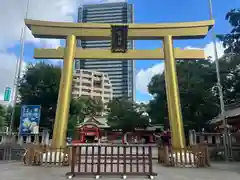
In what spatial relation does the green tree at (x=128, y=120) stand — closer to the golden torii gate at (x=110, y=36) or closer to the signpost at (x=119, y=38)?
the golden torii gate at (x=110, y=36)

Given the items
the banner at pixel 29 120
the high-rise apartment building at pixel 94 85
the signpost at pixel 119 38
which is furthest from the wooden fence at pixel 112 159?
the high-rise apartment building at pixel 94 85

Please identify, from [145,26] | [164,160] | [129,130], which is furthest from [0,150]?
[129,130]

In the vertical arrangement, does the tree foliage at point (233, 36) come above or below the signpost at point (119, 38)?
above

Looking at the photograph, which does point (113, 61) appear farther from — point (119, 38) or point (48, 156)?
point (48, 156)

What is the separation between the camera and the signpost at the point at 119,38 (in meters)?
12.4

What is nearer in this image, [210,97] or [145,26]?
[145,26]

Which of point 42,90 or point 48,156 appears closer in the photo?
point 48,156

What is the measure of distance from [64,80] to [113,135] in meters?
26.9

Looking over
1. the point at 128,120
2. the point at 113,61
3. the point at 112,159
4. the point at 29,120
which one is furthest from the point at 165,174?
the point at 113,61

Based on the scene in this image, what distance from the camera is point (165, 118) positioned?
2536 centimetres

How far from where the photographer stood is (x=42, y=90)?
25.0 m

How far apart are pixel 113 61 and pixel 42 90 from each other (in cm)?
4338

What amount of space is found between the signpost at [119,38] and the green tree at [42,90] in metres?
14.3

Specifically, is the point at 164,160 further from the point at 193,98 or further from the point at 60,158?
the point at 193,98
